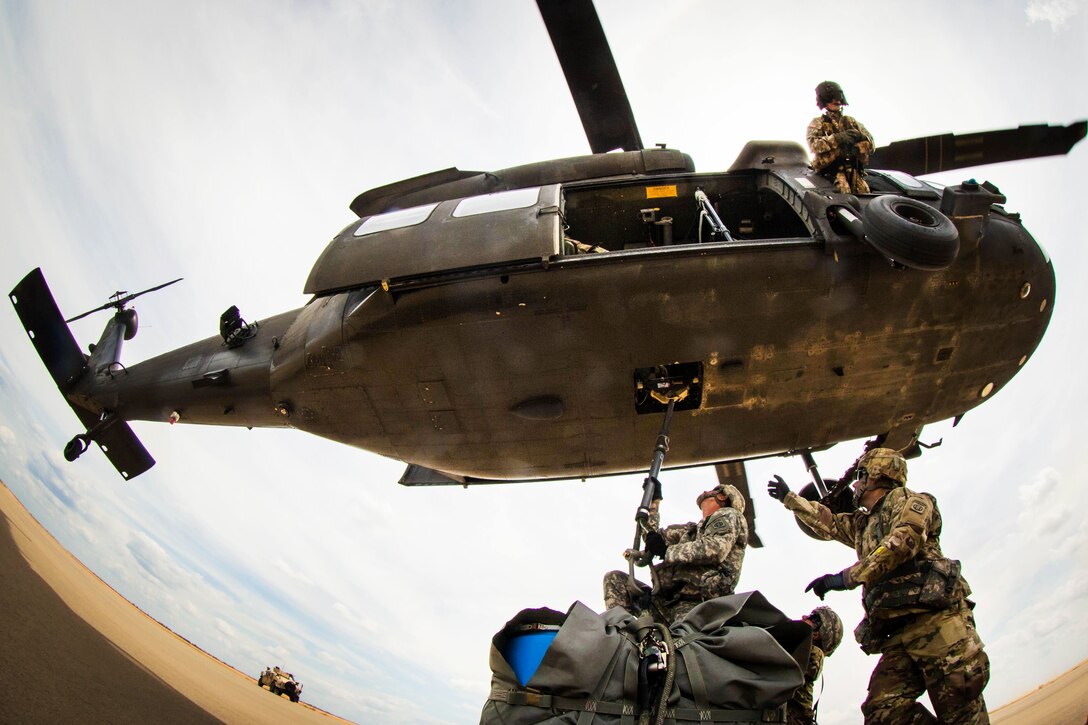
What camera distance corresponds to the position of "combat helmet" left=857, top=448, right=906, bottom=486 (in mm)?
3283

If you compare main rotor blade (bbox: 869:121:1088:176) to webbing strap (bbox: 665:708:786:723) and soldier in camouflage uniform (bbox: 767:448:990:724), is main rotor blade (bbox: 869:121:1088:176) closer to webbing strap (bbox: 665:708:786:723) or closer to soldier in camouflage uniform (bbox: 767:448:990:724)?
soldier in camouflage uniform (bbox: 767:448:990:724)

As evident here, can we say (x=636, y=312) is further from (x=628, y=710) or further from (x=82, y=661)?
(x=82, y=661)

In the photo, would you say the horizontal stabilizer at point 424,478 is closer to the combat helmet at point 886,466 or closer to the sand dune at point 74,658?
the sand dune at point 74,658

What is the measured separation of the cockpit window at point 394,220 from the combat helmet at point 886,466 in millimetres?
3458

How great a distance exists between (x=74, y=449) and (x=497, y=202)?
5114mm

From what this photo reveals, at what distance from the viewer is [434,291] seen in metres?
4.18

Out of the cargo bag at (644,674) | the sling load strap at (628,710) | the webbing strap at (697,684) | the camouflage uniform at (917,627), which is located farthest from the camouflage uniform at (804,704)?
the webbing strap at (697,684)

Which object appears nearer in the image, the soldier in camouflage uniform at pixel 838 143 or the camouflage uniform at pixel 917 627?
the camouflage uniform at pixel 917 627

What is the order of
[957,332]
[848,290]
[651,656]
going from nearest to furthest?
[651,656] → [848,290] → [957,332]

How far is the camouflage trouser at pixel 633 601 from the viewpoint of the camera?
2.95 metres

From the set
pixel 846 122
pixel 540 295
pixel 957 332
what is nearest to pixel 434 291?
pixel 540 295

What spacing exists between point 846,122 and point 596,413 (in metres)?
2.94

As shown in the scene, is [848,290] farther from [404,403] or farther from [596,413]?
[404,403]

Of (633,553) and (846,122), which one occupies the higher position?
(846,122)
